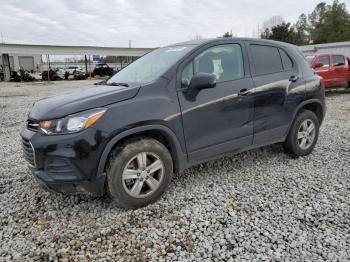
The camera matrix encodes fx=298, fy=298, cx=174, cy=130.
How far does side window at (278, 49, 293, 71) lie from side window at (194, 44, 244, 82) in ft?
2.72

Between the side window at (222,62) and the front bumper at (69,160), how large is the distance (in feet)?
4.89

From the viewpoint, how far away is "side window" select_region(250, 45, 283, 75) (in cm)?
402

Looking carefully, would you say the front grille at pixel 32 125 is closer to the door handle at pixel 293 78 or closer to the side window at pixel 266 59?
the side window at pixel 266 59

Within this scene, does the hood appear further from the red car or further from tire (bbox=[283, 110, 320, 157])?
the red car

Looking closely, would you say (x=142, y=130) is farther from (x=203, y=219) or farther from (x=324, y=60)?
(x=324, y=60)

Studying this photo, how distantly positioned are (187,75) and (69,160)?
1.59 metres

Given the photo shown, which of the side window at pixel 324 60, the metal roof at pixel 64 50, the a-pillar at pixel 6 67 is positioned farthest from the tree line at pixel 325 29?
the a-pillar at pixel 6 67

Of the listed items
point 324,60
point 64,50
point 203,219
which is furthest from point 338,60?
point 64,50

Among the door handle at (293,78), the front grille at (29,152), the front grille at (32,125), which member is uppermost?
the door handle at (293,78)

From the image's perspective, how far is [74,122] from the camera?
288 cm

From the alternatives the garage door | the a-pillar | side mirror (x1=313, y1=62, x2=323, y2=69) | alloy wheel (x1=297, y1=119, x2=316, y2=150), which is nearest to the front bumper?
alloy wheel (x1=297, y1=119, x2=316, y2=150)

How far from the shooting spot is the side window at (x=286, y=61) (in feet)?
14.2

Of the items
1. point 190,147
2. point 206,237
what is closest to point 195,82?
point 190,147

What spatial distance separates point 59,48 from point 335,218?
36.4 m
